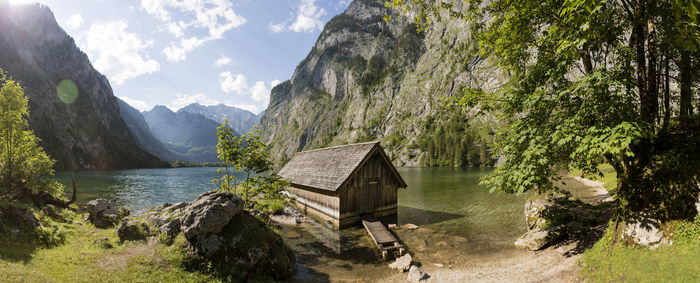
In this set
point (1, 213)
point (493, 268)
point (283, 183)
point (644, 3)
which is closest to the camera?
point (644, 3)

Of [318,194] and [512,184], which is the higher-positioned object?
[512,184]

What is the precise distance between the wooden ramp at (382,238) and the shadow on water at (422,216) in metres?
5.18

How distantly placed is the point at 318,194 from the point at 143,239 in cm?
1482

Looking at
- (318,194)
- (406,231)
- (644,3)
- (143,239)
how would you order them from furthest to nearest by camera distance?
(318,194) → (406,231) → (143,239) → (644,3)

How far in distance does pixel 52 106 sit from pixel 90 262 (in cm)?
21891

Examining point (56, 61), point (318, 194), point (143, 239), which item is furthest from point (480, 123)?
point (56, 61)

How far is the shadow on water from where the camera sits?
24.6m

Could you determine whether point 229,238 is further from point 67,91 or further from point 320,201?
point 67,91

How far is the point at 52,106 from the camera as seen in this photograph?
154250 millimetres

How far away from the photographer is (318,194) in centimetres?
2559

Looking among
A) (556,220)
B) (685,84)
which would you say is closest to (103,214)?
(556,220)

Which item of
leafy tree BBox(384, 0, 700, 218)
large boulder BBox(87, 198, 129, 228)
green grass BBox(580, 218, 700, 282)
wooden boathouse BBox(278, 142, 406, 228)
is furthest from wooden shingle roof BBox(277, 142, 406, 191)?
green grass BBox(580, 218, 700, 282)

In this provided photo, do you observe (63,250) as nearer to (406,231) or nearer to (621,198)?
(406,231)

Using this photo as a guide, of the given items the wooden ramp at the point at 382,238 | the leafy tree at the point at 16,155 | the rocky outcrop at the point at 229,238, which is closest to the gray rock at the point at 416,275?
the wooden ramp at the point at 382,238
